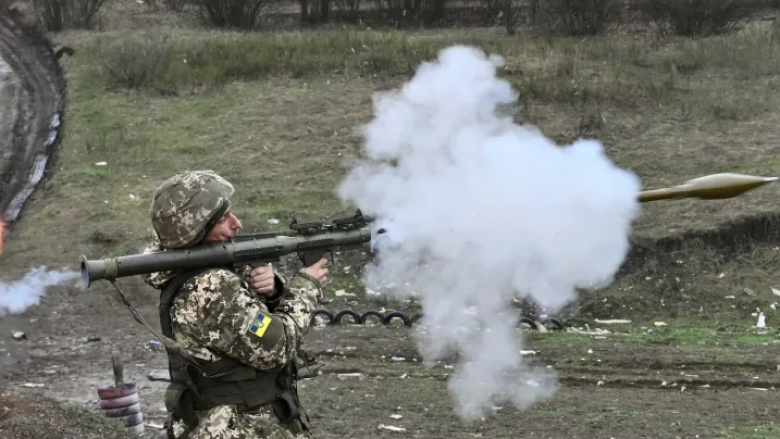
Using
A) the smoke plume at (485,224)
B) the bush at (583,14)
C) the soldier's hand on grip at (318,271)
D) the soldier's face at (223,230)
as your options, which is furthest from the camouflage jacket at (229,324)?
the bush at (583,14)

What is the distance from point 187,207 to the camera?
4.25 metres

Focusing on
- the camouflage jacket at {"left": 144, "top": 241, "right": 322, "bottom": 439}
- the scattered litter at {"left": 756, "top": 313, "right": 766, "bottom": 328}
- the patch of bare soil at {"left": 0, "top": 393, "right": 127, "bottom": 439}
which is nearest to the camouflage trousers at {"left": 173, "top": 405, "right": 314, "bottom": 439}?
the camouflage jacket at {"left": 144, "top": 241, "right": 322, "bottom": 439}

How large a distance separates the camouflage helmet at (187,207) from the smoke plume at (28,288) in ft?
26.9

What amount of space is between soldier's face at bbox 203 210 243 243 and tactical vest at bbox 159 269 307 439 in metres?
0.18

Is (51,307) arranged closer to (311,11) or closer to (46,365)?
(46,365)

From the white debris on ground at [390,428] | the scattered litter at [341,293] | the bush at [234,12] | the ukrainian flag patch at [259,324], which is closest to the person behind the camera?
the ukrainian flag patch at [259,324]

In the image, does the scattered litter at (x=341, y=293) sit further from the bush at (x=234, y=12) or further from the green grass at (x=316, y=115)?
the bush at (x=234, y=12)

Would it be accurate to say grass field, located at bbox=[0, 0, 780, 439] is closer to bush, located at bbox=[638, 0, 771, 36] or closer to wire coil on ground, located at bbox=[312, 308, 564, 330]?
wire coil on ground, located at bbox=[312, 308, 564, 330]

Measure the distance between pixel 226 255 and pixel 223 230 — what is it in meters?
0.12

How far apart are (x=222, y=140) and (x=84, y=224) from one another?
120 inches

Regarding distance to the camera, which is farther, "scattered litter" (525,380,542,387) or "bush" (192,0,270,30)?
"bush" (192,0,270,30)

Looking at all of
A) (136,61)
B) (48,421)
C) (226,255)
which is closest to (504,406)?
(48,421)

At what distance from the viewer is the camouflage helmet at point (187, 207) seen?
425cm

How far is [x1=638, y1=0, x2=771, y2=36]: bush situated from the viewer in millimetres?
20375
